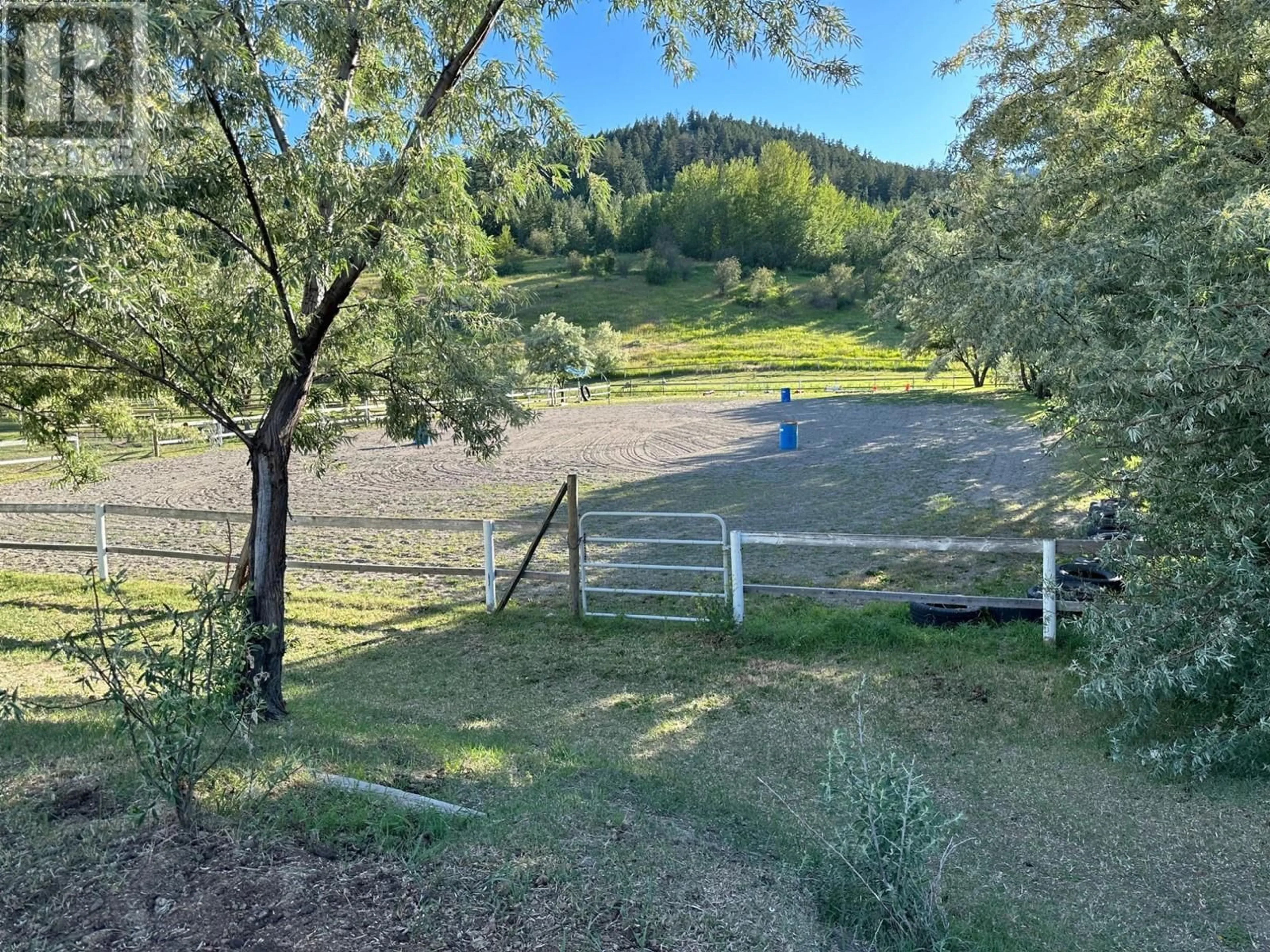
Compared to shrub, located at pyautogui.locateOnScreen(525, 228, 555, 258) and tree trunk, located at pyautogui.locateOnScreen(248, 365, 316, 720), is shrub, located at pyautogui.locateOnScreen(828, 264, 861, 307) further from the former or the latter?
tree trunk, located at pyautogui.locateOnScreen(248, 365, 316, 720)

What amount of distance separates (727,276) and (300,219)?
341 ft

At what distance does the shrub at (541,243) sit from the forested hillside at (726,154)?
2218 centimetres

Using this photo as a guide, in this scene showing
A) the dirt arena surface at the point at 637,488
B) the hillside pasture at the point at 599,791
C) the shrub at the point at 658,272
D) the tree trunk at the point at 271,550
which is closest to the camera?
the hillside pasture at the point at 599,791

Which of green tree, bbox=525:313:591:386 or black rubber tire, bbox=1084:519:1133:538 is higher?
green tree, bbox=525:313:591:386

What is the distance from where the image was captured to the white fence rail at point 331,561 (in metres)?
8.56

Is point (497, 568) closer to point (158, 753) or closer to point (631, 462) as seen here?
point (158, 753)

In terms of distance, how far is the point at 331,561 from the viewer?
33.2ft

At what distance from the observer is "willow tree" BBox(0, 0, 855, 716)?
3953mm

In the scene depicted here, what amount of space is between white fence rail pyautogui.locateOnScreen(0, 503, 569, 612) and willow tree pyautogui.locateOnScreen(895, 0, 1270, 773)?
5.12 meters

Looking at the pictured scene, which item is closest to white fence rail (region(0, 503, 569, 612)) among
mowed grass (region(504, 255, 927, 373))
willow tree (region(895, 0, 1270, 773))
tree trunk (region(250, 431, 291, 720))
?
tree trunk (region(250, 431, 291, 720))

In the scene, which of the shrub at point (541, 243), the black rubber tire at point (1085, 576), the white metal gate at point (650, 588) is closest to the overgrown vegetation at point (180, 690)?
the white metal gate at point (650, 588)

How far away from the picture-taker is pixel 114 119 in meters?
4.00

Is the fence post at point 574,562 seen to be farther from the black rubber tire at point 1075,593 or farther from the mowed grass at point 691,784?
the black rubber tire at point 1075,593

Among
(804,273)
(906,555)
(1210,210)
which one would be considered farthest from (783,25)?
(804,273)
